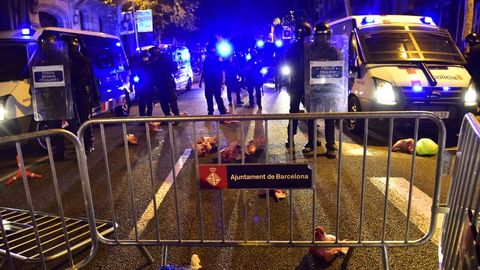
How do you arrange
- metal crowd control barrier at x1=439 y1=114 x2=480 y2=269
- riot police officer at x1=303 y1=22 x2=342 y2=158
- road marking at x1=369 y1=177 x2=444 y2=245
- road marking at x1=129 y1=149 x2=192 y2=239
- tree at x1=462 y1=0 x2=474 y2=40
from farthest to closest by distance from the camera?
Answer: tree at x1=462 y1=0 x2=474 y2=40, riot police officer at x1=303 y1=22 x2=342 y2=158, road marking at x1=129 y1=149 x2=192 y2=239, road marking at x1=369 y1=177 x2=444 y2=245, metal crowd control barrier at x1=439 y1=114 x2=480 y2=269

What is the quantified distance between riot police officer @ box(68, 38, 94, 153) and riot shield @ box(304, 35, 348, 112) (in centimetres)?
393

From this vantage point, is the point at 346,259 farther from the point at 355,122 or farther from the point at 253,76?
the point at 253,76

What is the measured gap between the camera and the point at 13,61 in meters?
7.80

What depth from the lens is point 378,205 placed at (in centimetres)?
471

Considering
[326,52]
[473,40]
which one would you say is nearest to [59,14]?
[326,52]

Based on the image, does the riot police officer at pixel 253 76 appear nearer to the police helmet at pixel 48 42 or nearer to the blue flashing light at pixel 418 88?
the blue flashing light at pixel 418 88

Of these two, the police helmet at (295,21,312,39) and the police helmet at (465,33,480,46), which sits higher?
the police helmet at (295,21,312,39)

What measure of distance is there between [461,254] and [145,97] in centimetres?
896

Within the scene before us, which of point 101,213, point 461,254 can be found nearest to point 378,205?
point 461,254

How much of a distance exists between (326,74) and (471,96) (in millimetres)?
2881

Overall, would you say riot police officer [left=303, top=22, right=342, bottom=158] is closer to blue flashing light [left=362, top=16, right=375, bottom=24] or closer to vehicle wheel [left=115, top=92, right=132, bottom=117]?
blue flashing light [left=362, top=16, right=375, bottom=24]

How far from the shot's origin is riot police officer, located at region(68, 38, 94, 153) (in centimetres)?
733

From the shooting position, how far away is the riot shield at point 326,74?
22.1 ft

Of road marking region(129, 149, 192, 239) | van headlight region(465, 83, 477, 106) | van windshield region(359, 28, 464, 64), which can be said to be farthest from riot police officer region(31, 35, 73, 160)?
van headlight region(465, 83, 477, 106)
